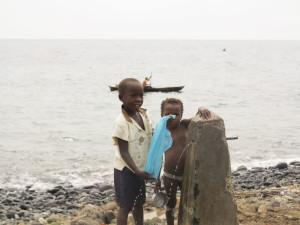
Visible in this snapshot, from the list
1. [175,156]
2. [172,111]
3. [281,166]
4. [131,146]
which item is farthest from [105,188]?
[131,146]

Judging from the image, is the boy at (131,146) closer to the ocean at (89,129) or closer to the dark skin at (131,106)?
the dark skin at (131,106)

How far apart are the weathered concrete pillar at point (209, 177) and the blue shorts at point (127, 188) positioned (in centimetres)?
49

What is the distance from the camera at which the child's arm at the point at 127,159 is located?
340 cm

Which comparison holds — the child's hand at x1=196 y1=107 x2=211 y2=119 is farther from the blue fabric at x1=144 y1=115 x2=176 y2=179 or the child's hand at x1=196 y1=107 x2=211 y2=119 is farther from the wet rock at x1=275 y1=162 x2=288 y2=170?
the wet rock at x1=275 y1=162 x2=288 y2=170

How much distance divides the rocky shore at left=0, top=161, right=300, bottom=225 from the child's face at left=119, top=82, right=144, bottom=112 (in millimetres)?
2223

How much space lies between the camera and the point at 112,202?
6.79 meters

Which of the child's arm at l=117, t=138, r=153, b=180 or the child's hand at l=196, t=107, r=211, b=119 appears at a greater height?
the child's hand at l=196, t=107, r=211, b=119

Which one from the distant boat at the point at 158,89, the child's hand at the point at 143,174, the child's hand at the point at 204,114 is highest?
the child's hand at the point at 204,114

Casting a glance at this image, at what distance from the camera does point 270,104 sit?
25016mm

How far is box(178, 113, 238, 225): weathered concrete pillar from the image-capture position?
11.8ft

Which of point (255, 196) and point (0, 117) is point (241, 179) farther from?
point (0, 117)

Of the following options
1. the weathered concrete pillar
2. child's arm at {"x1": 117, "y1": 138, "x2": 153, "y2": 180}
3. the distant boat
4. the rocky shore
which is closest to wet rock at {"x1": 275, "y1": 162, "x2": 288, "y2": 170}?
the rocky shore

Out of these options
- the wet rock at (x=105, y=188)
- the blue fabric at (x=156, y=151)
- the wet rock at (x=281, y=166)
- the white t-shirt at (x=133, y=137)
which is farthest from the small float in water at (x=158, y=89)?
the blue fabric at (x=156, y=151)

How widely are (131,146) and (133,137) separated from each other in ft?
0.27
